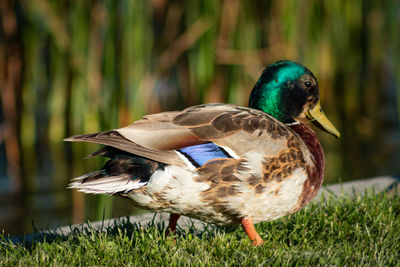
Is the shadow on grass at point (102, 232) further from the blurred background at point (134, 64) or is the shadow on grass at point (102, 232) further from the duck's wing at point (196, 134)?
the blurred background at point (134, 64)

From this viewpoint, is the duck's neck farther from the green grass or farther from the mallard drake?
the green grass

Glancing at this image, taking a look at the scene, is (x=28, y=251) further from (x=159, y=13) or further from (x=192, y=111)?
(x=159, y=13)

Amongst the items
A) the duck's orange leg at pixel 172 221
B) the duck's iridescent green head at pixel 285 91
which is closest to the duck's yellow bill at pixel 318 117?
the duck's iridescent green head at pixel 285 91

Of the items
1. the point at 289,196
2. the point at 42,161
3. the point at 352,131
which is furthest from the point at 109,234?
the point at 352,131

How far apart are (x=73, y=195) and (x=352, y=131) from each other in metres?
3.78

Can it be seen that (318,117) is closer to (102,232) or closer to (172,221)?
(172,221)

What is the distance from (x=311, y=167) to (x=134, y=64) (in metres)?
1.79

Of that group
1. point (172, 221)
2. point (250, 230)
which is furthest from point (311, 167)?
point (172, 221)

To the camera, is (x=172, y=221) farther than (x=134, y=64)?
No

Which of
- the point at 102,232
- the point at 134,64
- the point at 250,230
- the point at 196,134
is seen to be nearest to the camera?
the point at 196,134

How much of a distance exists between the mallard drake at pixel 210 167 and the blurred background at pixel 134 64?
1.31 m

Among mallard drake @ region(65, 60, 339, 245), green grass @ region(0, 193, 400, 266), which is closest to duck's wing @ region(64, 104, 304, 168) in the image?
mallard drake @ region(65, 60, 339, 245)

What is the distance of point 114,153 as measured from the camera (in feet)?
8.59

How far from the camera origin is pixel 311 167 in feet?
8.94
